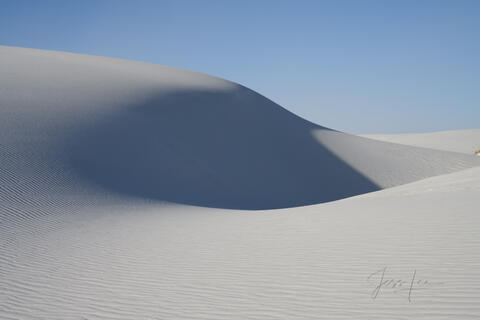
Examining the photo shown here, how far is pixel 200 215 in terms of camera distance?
12.5 meters

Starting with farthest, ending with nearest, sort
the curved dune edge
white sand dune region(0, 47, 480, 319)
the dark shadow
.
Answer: the dark shadow < the curved dune edge < white sand dune region(0, 47, 480, 319)

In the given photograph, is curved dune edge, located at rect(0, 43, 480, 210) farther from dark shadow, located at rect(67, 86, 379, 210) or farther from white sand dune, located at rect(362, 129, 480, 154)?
white sand dune, located at rect(362, 129, 480, 154)

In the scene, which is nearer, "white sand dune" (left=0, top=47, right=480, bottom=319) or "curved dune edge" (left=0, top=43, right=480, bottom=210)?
"white sand dune" (left=0, top=47, right=480, bottom=319)

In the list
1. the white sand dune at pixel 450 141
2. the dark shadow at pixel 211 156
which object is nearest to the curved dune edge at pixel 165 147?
the dark shadow at pixel 211 156

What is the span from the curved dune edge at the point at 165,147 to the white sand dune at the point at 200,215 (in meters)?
0.12

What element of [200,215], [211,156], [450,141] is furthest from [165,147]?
[450,141]

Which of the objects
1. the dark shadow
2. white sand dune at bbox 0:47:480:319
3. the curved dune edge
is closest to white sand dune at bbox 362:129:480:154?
the curved dune edge

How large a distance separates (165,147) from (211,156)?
2829 mm

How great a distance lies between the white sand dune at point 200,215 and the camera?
4.89 m

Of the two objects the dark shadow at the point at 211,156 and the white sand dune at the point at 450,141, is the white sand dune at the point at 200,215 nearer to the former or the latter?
the dark shadow at the point at 211,156

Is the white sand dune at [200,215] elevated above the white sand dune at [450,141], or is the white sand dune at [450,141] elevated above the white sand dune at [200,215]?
the white sand dune at [450,141]

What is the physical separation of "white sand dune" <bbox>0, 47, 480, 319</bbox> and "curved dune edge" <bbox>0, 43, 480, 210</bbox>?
0.12 meters

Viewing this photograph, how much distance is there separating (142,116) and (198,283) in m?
21.5

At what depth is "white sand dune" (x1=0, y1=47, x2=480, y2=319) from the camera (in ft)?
16.0
